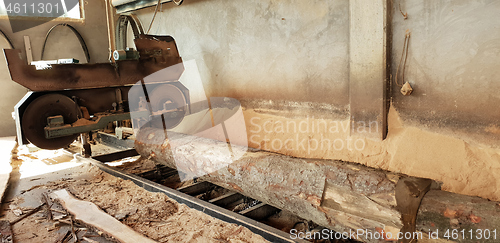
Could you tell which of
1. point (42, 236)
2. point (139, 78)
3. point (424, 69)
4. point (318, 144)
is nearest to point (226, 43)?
point (139, 78)

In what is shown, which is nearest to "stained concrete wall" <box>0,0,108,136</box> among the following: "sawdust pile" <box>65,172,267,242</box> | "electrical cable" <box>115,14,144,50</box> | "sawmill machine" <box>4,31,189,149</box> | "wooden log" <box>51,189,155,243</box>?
"electrical cable" <box>115,14,144,50</box>

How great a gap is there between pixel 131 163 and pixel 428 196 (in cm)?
452

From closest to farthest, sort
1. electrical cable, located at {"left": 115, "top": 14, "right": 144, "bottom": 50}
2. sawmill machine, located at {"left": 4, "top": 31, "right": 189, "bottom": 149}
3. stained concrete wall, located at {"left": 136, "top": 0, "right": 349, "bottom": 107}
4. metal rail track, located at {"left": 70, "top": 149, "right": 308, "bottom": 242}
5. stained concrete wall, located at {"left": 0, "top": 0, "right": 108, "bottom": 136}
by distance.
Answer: metal rail track, located at {"left": 70, "top": 149, "right": 308, "bottom": 242} → stained concrete wall, located at {"left": 136, "top": 0, "right": 349, "bottom": 107} → sawmill machine, located at {"left": 4, "top": 31, "right": 189, "bottom": 149} → electrical cable, located at {"left": 115, "top": 14, "right": 144, "bottom": 50} → stained concrete wall, located at {"left": 0, "top": 0, "right": 108, "bottom": 136}

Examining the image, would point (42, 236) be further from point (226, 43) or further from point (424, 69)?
point (424, 69)

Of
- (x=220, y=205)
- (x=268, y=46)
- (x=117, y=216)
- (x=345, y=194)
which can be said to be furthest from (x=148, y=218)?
(x=268, y=46)

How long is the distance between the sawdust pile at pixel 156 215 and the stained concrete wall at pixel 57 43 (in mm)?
4840

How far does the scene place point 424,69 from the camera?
297cm

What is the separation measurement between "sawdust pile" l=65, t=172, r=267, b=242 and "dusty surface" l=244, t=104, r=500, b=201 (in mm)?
1419

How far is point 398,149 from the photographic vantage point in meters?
3.12

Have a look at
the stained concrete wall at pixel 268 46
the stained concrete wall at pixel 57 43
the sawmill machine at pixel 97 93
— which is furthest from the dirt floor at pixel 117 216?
the stained concrete wall at pixel 57 43

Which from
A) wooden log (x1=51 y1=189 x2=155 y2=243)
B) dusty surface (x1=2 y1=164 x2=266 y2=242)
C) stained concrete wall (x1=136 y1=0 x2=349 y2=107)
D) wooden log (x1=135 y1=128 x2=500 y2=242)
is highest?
stained concrete wall (x1=136 y1=0 x2=349 y2=107)

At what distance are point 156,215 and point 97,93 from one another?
2.67 m

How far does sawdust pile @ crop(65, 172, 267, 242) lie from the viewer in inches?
109

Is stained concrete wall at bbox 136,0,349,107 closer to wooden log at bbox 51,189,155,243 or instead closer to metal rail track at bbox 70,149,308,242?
metal rail track at bbox 70,149,308,242
